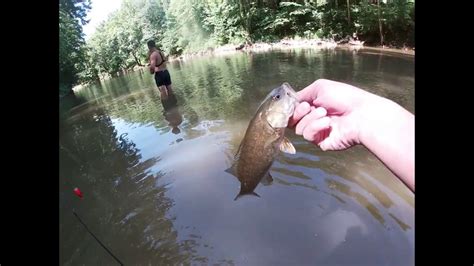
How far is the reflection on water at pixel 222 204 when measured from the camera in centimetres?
454

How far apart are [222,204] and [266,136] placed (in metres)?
3.35

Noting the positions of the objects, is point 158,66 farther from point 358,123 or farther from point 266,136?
point 358,123

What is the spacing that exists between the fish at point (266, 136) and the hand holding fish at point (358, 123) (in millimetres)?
155

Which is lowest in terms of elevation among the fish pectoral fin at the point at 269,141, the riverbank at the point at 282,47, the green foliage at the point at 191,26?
the riverbank at the point at 282,47

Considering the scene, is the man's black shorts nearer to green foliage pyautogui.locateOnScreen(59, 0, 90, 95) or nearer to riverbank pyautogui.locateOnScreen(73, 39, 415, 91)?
riverbank pyautogui.locateOnScreen(73, 39, 415, 91)

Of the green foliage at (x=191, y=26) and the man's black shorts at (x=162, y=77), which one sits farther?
the green foliage at (x=191, y=26)

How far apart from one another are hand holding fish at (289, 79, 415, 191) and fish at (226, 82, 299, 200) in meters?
0.16

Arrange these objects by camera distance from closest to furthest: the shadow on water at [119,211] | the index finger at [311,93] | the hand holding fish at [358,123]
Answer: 1. the hand holding fish at [358,123]
2. the index finger at [311,93]
3. the shadow on water at [119,211]

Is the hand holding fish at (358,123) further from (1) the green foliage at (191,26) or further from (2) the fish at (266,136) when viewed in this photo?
(1) the green foliage at (191,26)

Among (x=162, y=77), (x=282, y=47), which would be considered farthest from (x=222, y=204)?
(x=282, y=47)

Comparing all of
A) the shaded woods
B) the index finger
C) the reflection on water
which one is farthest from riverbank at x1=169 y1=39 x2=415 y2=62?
the index finger

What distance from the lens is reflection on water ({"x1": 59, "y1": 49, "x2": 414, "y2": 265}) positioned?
4535 mm

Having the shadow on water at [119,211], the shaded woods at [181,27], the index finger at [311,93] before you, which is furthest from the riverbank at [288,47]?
the index finger at [311,93]
